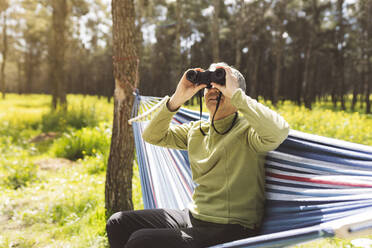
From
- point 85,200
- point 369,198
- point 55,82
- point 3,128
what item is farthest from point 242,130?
point 55,82

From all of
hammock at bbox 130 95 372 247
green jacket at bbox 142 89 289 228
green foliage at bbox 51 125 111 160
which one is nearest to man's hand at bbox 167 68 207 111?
green jacket at bbox 142 89 289 228

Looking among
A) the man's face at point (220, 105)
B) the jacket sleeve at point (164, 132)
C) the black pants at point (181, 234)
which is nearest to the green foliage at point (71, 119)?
the jacket sleeve at point (164, 132)

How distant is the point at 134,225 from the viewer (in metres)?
1.43

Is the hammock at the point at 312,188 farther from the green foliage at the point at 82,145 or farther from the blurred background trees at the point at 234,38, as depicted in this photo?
the blurred background trees at the point at 234,38

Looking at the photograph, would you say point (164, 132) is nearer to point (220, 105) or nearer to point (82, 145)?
point (220, 105)

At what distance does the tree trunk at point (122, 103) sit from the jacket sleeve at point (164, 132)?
0.98 meters

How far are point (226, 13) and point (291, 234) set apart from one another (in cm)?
2029

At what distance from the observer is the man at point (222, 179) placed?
1.16 metres

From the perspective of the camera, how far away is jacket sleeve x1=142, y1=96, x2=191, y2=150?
158 cm

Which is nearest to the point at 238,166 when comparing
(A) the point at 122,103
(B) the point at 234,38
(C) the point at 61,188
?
(A) the point at 122,103

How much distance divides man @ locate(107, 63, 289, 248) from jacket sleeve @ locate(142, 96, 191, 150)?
14cm

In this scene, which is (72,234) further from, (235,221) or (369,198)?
(369,198)

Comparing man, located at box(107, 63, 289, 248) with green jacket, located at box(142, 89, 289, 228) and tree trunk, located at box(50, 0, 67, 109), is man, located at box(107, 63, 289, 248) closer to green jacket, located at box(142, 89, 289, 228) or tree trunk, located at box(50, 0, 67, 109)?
green jacket, located at box(142, 89, 289, 228)

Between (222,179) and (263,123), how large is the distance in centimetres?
33
